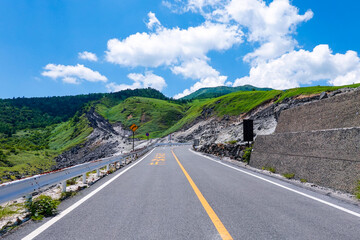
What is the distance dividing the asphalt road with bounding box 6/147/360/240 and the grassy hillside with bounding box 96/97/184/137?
9667 cm

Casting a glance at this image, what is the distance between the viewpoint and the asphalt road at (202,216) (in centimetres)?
373

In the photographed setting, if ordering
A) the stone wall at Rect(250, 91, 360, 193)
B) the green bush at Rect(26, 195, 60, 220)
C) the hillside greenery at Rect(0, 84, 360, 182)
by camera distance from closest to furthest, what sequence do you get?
the green bush at Rect(26, 195, 60, 220) → the stone wall at Rect(250, 91, 360, 193) → the hillside greenery at Rect(0, 84, 360, 182)

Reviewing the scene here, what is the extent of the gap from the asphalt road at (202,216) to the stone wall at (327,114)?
4226 millimetres

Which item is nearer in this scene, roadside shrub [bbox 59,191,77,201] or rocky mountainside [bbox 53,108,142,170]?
roadside shrub [bbox 59,191,77,201]

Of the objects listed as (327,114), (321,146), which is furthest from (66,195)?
(327,114)

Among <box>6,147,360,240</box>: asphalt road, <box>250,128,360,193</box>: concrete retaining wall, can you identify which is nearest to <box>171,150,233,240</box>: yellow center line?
<box>6,147,360,240</box>: asphalt road

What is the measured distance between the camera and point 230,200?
19.4 feet

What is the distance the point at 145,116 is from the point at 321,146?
127037 mm

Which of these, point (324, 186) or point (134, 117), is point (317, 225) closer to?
point (324, 186)

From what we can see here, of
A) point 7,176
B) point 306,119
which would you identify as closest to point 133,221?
point 306,119

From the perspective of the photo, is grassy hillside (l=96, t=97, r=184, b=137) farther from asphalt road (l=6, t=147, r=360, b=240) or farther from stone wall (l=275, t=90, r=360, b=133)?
asphalt road (l=6, t=147, r=360, b=240)

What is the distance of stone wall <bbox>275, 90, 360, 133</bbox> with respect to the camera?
29.6ft

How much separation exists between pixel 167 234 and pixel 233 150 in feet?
47.3

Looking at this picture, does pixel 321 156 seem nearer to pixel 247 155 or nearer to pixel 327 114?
pixel 327 114
